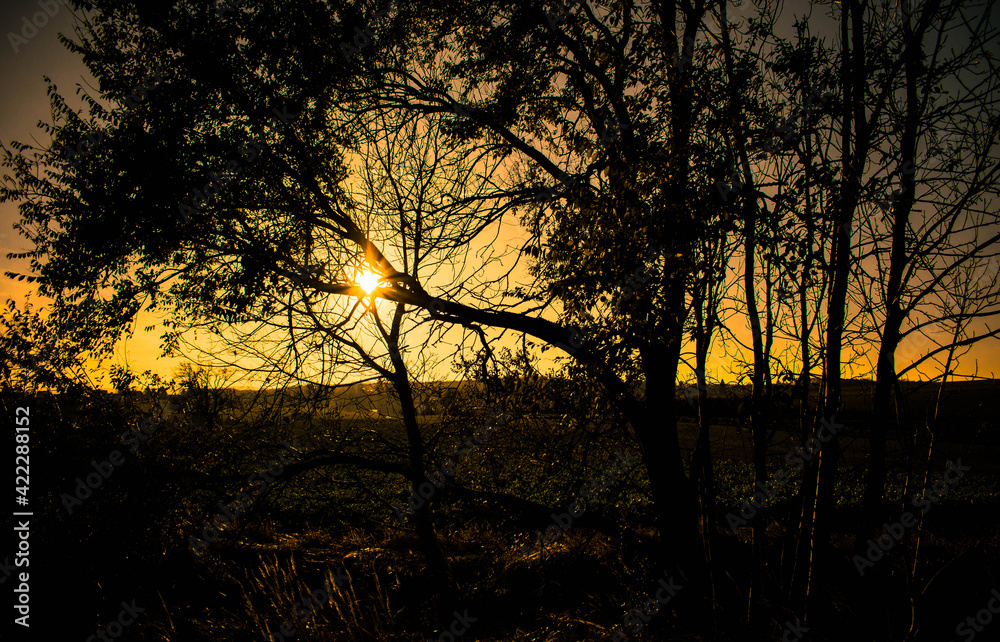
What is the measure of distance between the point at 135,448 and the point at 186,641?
2.61 m

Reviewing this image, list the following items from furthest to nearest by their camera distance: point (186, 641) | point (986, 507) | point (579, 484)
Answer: point (986, 507) → point (579, 484) → point (186, 641)

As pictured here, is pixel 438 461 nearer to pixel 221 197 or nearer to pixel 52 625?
pixel 221 197

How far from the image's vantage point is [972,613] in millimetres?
6711

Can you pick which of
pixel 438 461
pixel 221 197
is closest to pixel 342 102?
pixel 221 197

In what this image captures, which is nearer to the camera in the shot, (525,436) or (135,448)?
(135,448)

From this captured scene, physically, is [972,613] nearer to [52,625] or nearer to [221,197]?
[221,197]

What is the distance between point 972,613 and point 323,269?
10.3m

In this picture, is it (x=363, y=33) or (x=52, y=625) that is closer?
(x=363, y=33)

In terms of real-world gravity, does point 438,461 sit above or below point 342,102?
below

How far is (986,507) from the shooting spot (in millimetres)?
15555

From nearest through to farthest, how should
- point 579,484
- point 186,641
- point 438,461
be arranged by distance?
point 186,641
point 579,484
point 438,461

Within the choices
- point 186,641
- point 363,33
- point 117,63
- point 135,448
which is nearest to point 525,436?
point 186,641

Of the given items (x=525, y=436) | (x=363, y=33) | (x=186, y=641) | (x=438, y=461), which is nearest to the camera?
(x=186, y=641)

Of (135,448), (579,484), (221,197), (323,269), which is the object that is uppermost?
(221,197)
